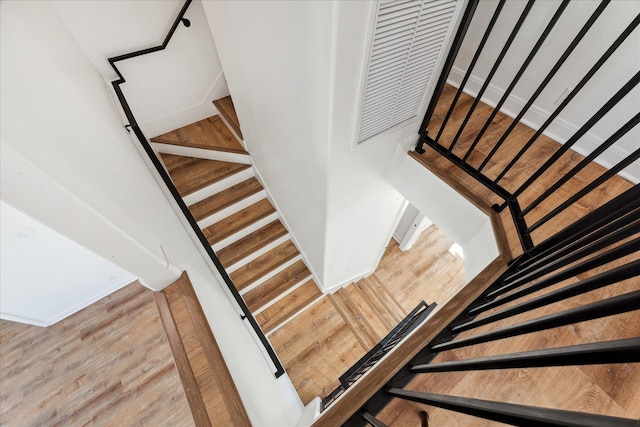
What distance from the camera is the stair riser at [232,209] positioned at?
132 inches

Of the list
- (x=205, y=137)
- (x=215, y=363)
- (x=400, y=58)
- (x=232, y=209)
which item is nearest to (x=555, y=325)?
(x=400, y=58)

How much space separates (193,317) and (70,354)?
1.59 m

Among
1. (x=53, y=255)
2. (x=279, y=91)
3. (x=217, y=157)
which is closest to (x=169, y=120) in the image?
(x=217, y=157)

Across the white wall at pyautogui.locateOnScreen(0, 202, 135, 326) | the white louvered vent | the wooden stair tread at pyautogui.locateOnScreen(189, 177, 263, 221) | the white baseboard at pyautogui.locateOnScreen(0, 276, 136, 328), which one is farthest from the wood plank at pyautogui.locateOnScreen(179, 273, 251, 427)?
the white baseboard at pyautogui.locateOnScreen(0, 276, 136, 328)

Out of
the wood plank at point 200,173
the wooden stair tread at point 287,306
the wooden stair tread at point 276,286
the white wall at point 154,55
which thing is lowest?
the wooden stair tread at point 287,306

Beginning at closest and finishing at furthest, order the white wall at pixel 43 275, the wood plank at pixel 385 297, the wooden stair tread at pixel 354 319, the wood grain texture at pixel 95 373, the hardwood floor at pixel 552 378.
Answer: the hardwood floor at pixel 552 378
the wood grain texture at pixel 95 373
the white wall at pixel 43 275
the wooden stair tread at pixel 354 319
the wood plank at pixel 385 297

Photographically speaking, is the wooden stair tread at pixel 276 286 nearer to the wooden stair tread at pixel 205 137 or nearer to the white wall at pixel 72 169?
the white wall at pixel 72 169

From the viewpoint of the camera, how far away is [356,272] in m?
3.69

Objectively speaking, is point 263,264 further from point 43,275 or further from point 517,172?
point 517,172

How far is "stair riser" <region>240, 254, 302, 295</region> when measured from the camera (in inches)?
132

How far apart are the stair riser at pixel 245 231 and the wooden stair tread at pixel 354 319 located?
127 cm

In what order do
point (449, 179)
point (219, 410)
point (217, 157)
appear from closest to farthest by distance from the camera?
point (219, 410) → point (449, 179) → point (217, 157)

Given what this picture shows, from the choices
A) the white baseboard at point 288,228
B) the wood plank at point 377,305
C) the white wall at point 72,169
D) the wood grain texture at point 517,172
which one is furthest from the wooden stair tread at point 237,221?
the wood grain texture at point 517,172

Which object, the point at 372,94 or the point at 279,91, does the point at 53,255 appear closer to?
the point at 279,91
